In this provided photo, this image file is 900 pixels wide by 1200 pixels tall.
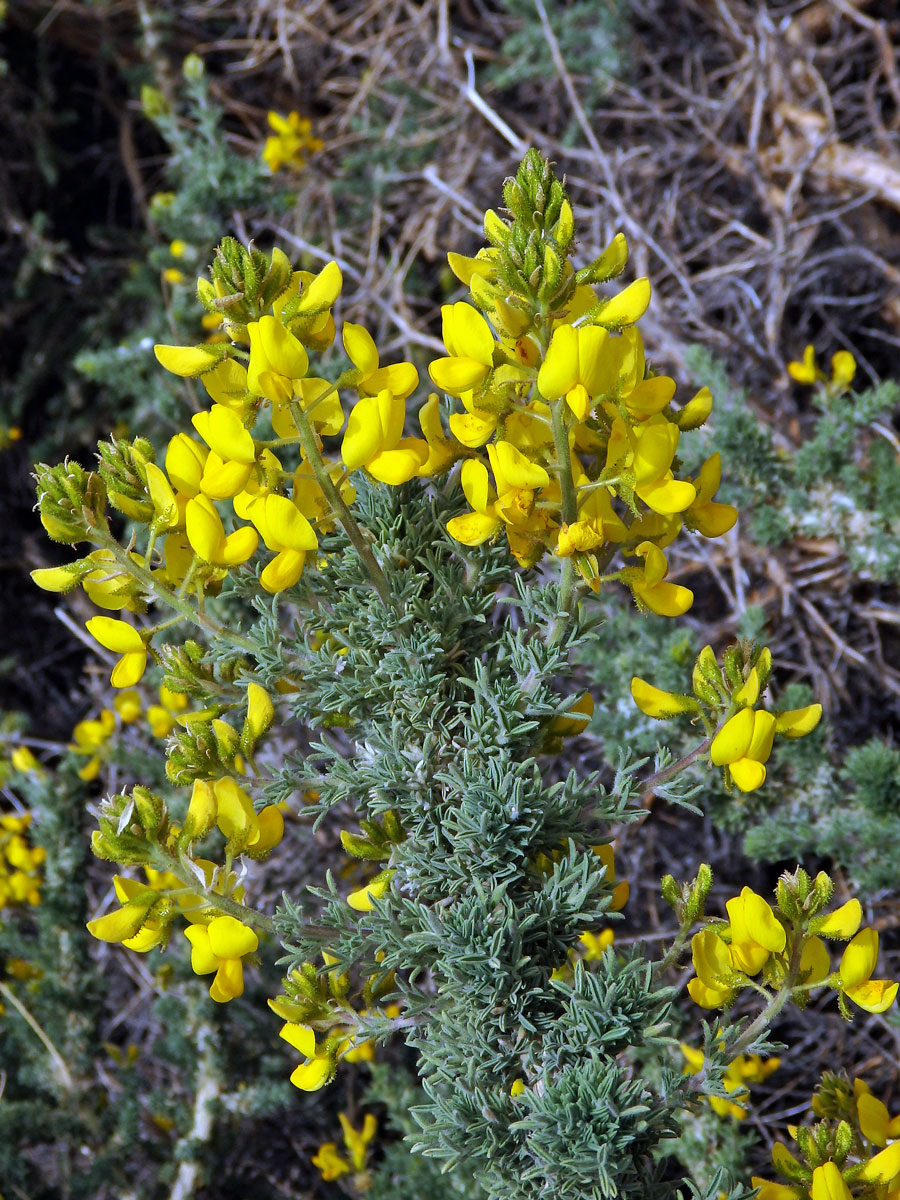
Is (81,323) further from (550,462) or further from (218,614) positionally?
(550,462)

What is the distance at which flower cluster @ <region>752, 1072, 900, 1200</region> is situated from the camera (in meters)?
0.83

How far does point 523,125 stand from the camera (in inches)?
101

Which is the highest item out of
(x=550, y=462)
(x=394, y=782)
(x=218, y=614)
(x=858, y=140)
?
(x=550, y=462)

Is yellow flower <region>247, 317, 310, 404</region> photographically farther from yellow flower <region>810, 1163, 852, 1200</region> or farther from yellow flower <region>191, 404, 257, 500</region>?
yellow flower <region>810, 1163, 852, 1200</region>

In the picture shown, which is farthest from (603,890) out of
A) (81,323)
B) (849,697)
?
(81,323)

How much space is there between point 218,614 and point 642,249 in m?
1.39

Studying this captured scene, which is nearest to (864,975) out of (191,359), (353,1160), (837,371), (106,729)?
(191,359)

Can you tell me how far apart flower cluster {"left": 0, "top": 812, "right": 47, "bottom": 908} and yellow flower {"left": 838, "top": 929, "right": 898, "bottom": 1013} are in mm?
1532

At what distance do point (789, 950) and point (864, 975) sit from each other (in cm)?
6

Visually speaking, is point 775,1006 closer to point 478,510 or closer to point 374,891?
point 374,891

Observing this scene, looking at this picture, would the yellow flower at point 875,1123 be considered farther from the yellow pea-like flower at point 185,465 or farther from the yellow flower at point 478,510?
the yellow pea-like flower at point 185,465

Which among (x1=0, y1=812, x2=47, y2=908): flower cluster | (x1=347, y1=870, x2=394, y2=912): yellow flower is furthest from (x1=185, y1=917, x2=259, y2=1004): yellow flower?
(x1=0, y1=812, x2=47, y2=908): flower cluster

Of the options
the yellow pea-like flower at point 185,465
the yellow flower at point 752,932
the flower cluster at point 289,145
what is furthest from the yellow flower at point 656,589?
the flower cluster at point 289,145

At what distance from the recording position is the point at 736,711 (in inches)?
32.3
